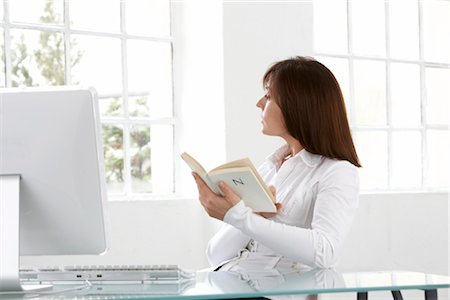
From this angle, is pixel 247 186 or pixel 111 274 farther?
pixel 247 186

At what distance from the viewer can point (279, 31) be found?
169 inches

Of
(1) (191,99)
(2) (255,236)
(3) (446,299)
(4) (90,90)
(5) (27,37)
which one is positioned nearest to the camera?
(4) (90,90)

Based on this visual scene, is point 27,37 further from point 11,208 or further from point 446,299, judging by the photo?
point 446,299

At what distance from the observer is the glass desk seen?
1.89 metres

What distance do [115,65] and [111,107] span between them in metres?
0.21

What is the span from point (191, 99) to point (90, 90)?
7.39 ft

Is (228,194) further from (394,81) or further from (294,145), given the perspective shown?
(394,81)

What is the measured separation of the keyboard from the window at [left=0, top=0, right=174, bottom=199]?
5.90 feet

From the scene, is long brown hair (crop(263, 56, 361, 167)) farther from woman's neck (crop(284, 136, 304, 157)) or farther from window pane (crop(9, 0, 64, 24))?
window pane (crop(9, 0, 64, 24))

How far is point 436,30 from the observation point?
5.28 metres

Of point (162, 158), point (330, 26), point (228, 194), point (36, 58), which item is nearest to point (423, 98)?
point (330, 26)

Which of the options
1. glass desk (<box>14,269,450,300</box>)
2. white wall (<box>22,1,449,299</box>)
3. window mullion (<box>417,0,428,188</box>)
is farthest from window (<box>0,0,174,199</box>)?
glass desk (<box>14,269,450,300</box>)

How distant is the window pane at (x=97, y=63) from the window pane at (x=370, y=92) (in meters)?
1.55

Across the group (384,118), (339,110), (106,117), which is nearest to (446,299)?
(384,118)
